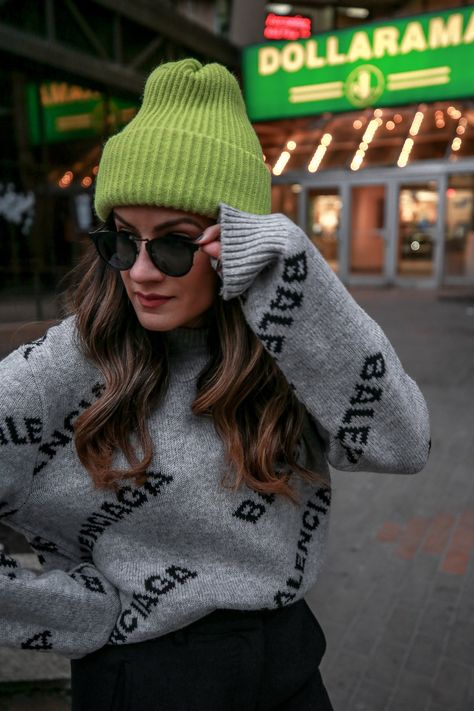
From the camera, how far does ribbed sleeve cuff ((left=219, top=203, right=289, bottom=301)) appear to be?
114 centimetres

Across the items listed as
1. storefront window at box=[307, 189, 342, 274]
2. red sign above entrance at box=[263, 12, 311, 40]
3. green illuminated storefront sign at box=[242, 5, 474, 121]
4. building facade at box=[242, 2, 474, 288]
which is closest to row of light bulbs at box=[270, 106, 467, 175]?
building facade at box=[242, 2, 474, 288]

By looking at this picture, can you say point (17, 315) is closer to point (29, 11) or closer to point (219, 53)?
point (29, 11)

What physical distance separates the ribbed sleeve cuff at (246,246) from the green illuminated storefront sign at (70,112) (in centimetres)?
908

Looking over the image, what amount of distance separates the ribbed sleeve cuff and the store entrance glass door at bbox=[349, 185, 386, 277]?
49.7 feet

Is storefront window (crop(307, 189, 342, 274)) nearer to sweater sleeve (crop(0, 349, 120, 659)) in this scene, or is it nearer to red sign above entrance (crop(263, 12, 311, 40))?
red sign above entrance (crop(263, 12, 311, 40))

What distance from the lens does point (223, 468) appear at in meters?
1.32

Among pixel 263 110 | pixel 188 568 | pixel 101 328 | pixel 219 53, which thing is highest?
pixel 219 53

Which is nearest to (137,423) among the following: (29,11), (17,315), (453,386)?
(453,386)

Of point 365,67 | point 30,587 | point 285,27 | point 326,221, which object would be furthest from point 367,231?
point 30,587

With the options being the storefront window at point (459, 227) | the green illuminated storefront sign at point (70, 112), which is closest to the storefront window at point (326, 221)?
the storefront window at point (459, 227)

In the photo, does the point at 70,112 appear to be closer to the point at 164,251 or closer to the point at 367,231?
the point at 367,231

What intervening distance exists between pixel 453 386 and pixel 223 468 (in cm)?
632

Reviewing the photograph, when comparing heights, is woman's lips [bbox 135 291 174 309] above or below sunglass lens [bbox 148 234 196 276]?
below

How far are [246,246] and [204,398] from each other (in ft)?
1.08
